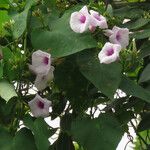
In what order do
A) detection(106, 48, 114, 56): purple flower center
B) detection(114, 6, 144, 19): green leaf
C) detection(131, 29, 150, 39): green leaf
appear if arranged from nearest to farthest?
detection(106, 48, 114, 56): purple flower center → detection(131, 29, 150, 39): green leaf → detection(114, 6, 144, 19): green leaf

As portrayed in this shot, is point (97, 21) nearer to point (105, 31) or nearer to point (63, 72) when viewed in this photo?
point (105, 31)

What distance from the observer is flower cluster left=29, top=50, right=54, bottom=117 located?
0.97m

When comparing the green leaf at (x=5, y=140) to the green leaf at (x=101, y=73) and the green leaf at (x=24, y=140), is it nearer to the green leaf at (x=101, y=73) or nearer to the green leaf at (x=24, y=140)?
the green leaf at (x=24, y=140)

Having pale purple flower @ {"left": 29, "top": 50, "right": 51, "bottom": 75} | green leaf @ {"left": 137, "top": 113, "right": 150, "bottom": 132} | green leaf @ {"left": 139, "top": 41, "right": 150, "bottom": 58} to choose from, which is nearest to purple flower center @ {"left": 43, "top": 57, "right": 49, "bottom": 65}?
pale purple flower @ {"left": 29, "top": 50, "right": 51, "bottom": 75}

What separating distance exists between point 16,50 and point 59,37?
0.09 metres

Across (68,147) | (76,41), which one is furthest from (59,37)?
(68,147)

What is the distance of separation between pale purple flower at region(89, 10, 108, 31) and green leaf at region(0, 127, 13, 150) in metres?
0.26

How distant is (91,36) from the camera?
3.19 feet

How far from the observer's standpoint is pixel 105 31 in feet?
3.28

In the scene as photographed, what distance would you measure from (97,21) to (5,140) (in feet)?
0.95

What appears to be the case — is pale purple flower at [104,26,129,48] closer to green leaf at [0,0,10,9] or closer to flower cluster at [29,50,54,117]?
flower cluster at [29,50,54,117]

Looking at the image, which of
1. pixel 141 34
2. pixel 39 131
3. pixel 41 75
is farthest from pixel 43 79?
pixel 141 34

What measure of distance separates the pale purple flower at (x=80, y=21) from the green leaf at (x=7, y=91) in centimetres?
16

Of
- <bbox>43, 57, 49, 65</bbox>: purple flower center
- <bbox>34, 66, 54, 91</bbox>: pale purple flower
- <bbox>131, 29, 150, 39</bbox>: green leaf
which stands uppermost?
<bbox>43, 57, 49, 65</bbox>: purple flower center
